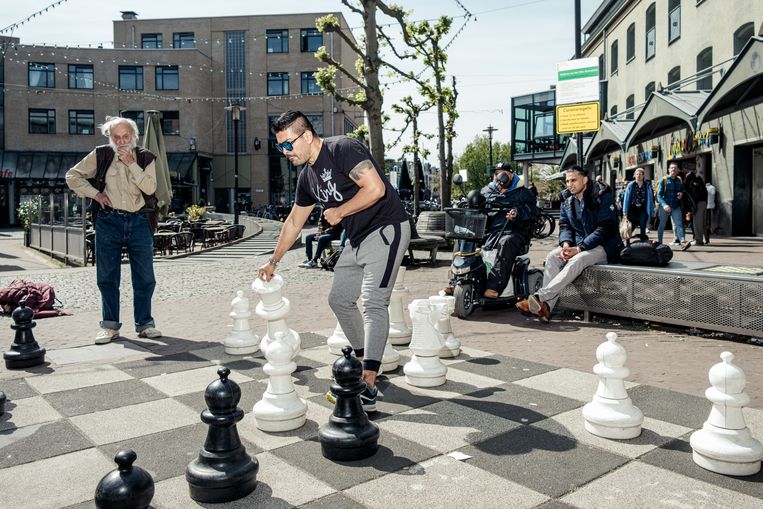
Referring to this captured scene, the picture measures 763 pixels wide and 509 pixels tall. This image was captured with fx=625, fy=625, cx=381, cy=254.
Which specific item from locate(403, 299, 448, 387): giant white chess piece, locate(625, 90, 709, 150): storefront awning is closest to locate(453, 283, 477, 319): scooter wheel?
locate(403, 299, 448, 387): giant white chess piece

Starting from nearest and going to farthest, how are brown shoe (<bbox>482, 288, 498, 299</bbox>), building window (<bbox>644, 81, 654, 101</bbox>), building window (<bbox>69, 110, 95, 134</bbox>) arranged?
brown shoe (<bbox>482, 288, 498, 299</bbox>), building window (<bbox>644, 81, 654, 101</bbox>), building window (<bbox>69, 110, 95, 134</bbox>)

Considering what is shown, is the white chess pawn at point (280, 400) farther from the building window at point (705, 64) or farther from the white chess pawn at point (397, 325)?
the building window at point (705, 64)

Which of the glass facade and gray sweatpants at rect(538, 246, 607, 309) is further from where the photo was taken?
the glass facade

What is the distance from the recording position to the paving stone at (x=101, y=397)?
12.2 ft

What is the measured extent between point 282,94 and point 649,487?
47.2m

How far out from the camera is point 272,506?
248 centimetres

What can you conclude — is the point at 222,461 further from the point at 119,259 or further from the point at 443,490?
the point at 119,259

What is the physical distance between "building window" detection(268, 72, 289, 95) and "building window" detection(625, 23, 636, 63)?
26.9 m

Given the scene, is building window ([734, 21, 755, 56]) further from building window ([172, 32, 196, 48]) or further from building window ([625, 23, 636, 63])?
building window ([172, 32, 196, 48])

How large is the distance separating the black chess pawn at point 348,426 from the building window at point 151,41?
5129 cm

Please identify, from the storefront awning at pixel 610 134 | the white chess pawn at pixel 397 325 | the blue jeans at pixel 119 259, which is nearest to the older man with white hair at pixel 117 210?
the blue jeans at pixel 119 259

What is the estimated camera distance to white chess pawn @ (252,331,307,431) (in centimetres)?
324

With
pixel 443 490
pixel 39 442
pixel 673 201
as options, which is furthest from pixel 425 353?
pixel 673 201

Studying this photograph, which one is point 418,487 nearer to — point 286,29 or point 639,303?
point 639,303
